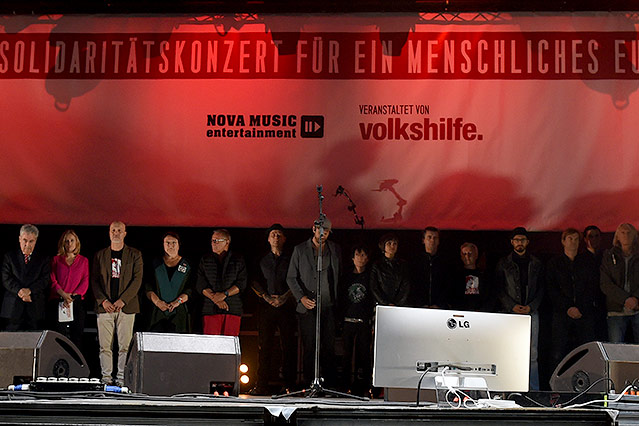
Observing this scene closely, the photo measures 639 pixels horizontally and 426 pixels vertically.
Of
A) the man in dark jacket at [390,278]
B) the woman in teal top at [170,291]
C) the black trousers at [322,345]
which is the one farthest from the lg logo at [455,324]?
the woman in teal top at [170,291]

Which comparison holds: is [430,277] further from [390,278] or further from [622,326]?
[622,326]

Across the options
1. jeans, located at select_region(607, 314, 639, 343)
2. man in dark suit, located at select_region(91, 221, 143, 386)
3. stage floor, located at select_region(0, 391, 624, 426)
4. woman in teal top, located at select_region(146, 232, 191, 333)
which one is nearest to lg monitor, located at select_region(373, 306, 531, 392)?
stage floor, located at select_region(0, 391, 624, 426)

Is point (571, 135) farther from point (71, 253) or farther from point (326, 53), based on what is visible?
point (71, 253)

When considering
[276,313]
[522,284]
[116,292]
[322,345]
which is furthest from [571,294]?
[116,292]

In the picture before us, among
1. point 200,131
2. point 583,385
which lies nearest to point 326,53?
point 200,131

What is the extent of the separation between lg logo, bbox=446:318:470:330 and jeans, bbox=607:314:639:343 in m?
4.37

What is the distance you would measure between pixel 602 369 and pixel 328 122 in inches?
164

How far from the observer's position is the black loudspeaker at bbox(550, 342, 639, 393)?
369cm

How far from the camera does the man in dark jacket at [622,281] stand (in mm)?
6988

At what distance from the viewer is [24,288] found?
699cm

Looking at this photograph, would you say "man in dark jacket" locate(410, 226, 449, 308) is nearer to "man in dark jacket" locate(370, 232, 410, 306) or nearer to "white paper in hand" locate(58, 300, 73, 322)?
"man in dark jacket" locate(370, 232, 410, 306)

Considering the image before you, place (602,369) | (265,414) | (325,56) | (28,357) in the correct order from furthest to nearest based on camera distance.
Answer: (325,56) < (602,369) < (28,357) < (265,414)

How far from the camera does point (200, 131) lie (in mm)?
7418

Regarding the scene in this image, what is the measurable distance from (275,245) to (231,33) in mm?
2011
